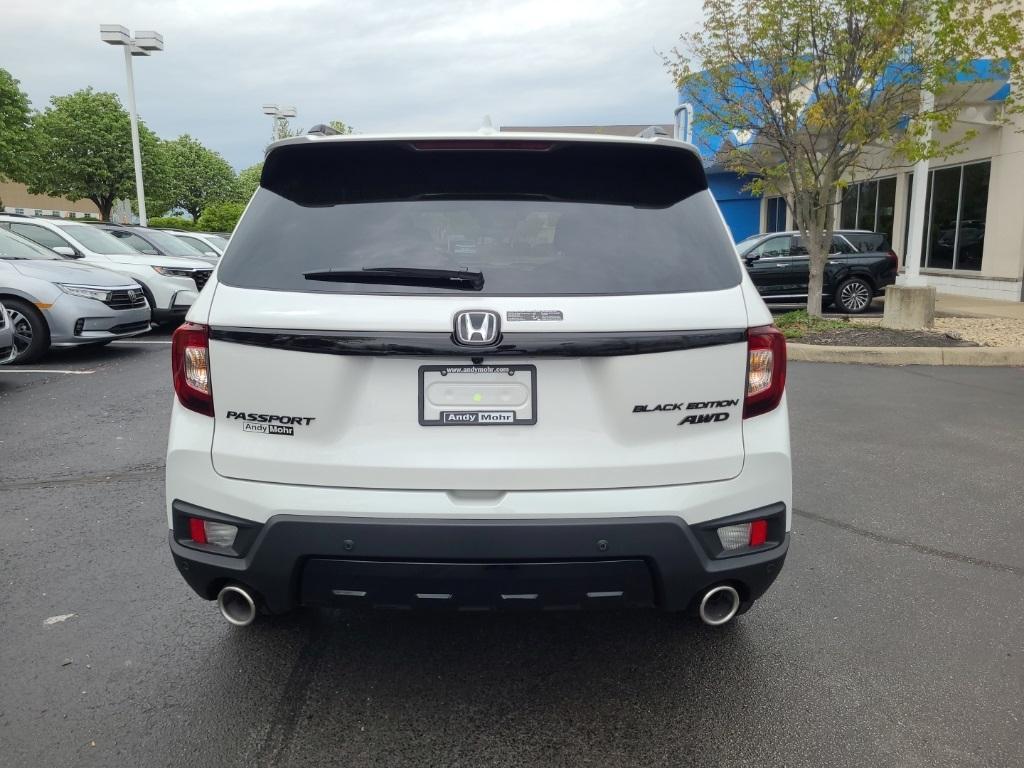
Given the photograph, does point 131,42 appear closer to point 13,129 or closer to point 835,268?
point 835,268

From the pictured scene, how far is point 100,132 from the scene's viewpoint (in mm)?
44969

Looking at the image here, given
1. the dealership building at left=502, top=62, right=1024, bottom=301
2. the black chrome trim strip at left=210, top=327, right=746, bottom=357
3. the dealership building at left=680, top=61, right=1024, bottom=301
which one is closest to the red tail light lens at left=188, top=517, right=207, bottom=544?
the black chrome trim strip at left=210, top=327, right=746, bottom=357

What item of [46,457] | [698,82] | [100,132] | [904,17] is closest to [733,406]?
[46,457]

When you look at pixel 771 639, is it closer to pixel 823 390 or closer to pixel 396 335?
pixel 396 335

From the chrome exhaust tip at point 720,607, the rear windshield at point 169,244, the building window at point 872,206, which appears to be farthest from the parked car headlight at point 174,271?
the building window at point 872,206

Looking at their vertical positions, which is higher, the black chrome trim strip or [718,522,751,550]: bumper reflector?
the black chrome trim strip

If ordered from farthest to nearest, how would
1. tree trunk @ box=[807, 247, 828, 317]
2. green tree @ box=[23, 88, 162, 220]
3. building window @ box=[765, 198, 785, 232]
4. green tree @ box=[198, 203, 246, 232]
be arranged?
green tree @ box=[23, 88, 162, 220]
green tree @ box=[198, 203, 246, 232]
building window @ box=[765, 198, 785, 232]
tree trunk @ box=[807, 247, 828, 317]

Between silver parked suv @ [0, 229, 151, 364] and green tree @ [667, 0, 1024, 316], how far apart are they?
8.47 m

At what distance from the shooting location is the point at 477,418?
2.34 m

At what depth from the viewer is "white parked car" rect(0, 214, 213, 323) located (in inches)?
468

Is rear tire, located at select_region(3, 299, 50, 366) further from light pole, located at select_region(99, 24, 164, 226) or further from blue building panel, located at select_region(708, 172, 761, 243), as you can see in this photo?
blue building panel, located at select_region(708, 172, 761, 243)

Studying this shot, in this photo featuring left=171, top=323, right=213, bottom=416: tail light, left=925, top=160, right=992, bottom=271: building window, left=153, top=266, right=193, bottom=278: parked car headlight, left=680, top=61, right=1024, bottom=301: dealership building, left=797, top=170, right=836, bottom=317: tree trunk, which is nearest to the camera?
left=171, top=323, right=213, bottom=416: tail light

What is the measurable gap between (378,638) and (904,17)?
10.5m

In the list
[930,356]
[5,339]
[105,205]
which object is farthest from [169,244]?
[105,205]
